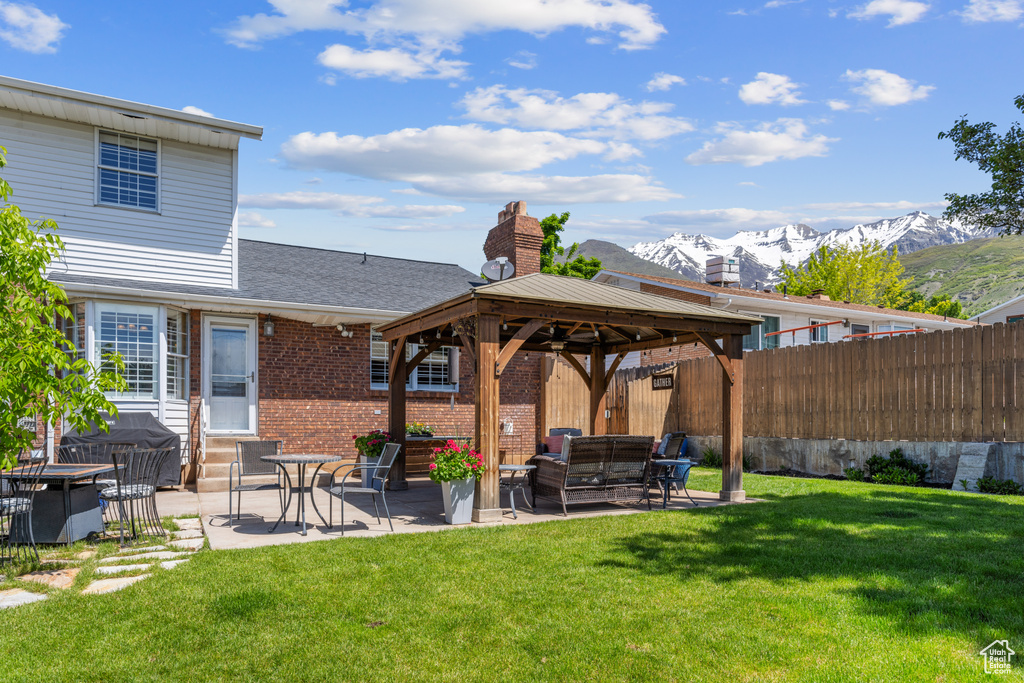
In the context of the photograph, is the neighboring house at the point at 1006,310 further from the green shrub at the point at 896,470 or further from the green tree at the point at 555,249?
the green shrub at the point at 896,470

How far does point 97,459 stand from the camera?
30.8 ft

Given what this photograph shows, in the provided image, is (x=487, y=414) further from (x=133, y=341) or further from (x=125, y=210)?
(x=125, y=210)

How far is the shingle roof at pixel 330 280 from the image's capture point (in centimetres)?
1261

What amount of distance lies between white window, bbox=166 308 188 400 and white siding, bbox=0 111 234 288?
2.53 feet

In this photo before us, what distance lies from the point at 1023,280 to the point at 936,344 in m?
126

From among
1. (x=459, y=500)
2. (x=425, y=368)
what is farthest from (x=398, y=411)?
(x=459, y=500)

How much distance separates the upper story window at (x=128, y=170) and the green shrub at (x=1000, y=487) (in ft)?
45.7

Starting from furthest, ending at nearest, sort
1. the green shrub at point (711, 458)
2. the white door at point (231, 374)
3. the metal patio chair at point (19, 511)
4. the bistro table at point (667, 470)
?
the green shrub at point (711, 458) < the white door at point (231, 374) < the bistro table at point (667, 470) < the metal patio chair at point (19, 511)

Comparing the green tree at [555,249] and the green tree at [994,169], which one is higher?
the green tree at [555,249]

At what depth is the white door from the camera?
12.7m

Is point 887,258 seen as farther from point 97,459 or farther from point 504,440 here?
point 97,459

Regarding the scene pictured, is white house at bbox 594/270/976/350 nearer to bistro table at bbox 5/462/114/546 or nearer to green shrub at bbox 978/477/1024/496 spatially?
green shrub at bbox 978/477/1024/496

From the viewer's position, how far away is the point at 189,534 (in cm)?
724
